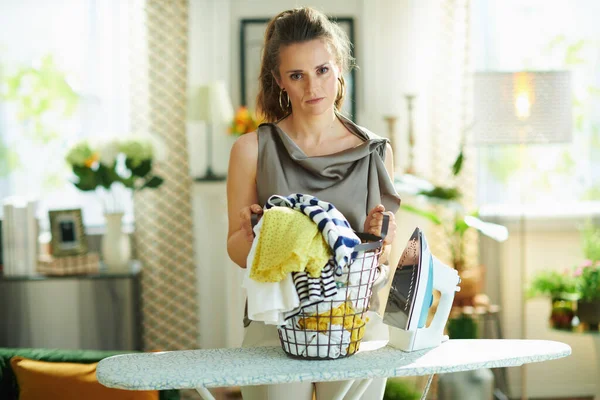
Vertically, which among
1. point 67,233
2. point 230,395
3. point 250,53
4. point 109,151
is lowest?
point 230,395

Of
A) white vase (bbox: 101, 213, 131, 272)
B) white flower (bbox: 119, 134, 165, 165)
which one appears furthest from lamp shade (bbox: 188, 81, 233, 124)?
white vase (bbox: 101, 213, 131, 272)

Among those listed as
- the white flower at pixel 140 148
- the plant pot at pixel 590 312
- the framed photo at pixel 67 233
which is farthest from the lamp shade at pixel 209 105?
the plant pot at pixel 590 312

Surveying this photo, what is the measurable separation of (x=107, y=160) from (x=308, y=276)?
272 centimetres

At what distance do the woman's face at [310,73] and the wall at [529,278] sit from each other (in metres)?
2.77

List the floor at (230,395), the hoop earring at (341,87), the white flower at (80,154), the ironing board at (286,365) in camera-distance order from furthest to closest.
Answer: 1. the floor at (230,395)
2. the white flower at (80,154)
3. the hoop earring at (341,87)
4. the ironing board at (286,365)

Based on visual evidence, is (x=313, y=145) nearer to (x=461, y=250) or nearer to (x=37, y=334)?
(x=461, y=250)

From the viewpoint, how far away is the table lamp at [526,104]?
3543 millimetres

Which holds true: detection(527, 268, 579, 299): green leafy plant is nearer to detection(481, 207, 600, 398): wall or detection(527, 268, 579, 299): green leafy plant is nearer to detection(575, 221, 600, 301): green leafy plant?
detection(575, 221, 600, 301): green leafy plant

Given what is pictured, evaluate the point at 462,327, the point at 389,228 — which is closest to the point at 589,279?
the point at 462,327

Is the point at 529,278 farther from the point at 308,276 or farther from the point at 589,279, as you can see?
the point at 308,276

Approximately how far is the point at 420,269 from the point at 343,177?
294 mm

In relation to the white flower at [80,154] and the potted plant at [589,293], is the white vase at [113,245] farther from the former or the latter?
the potted plant at [589,293]

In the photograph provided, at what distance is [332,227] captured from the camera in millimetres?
1438

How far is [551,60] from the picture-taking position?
452 centimetres
